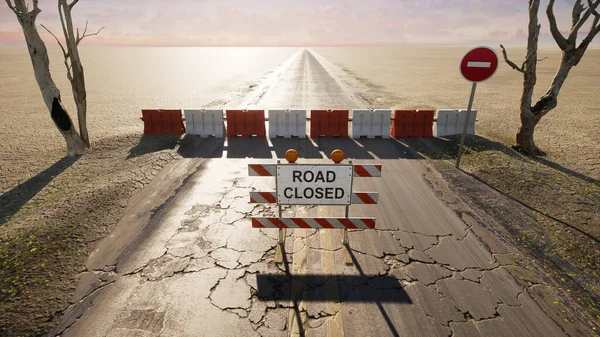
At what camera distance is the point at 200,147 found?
1062 cm

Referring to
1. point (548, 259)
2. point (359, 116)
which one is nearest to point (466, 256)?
point (548, 259)

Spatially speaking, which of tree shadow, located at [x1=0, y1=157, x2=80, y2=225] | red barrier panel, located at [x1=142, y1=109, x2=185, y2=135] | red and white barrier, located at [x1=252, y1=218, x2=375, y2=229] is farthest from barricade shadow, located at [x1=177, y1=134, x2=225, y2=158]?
red and white barrier, located at [x1=252, y1=218, x2=375, y2=229]

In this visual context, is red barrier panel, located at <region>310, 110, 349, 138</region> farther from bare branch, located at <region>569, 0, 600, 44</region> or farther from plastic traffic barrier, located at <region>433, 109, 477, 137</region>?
bare branch, located at <region>569, 0, 600, 44</region>

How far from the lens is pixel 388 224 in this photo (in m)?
6.19

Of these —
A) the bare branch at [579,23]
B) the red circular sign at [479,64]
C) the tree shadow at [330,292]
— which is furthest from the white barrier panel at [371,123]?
the tree shadow at [330,292]

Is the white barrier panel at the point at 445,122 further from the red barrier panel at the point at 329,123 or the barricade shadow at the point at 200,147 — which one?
the barricade shadow at the point at 200,147

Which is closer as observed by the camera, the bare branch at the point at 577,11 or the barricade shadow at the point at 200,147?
the bare branch at the point at 577,11

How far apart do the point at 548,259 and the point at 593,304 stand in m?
0.95

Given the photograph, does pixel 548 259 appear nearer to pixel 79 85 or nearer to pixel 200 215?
pixel 200 215

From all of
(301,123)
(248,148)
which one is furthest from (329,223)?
(301,123)

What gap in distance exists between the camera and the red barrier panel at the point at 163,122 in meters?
11.6

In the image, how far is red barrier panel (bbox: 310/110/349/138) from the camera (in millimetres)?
11641

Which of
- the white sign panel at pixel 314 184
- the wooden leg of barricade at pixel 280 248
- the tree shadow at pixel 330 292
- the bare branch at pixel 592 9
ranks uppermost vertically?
the bare branch at pixel 592 9

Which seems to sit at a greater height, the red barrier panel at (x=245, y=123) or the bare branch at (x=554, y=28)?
the bare branch at (x=554, y=28)
